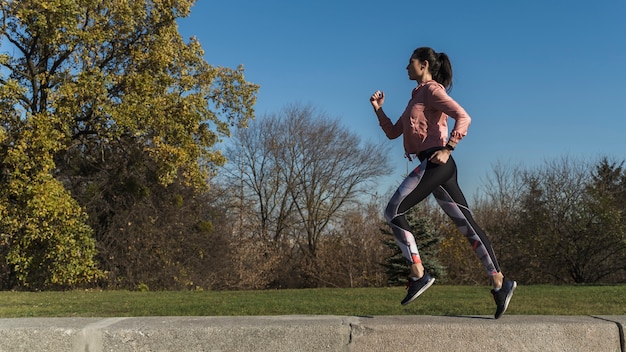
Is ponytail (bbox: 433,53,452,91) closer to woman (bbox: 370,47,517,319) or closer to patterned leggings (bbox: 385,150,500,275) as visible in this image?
woman (bbox: 370,47,517,319)

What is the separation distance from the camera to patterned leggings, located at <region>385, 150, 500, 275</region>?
3662 mm

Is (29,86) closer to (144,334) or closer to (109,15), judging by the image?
(109,15)

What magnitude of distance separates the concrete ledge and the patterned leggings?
0.76m

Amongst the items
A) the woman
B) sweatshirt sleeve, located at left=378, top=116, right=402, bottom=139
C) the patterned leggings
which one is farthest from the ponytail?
the patterned leggings

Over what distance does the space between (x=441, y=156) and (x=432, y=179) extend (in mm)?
174

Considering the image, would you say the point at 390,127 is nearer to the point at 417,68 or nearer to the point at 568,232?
the point at 417,68

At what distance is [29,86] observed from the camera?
1745 cm

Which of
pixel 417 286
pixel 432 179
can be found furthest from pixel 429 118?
pixel 417 286

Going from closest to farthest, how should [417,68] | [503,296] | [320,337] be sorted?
[320,337] → [503,296] → [417,68]

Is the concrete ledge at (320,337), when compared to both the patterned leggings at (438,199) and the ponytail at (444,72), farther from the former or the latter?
the ponytail at (444,72)

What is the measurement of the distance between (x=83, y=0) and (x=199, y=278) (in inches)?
423

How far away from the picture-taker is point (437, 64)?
4047 mm

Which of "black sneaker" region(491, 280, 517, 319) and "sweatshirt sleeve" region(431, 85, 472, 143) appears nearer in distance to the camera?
"black sneaker" region(491, 280, 517, 319)

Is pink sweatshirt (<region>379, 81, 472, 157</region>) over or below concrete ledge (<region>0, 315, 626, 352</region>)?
over
